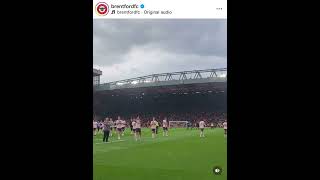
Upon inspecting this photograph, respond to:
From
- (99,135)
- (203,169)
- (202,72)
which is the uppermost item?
(202,72)

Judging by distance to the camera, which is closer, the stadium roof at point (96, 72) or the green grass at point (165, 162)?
the green grass at point (165, 162)

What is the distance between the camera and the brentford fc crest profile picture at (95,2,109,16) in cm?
562

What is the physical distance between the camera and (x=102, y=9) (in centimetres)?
563

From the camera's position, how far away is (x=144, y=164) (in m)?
5.92

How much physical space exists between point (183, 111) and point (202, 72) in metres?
1.28

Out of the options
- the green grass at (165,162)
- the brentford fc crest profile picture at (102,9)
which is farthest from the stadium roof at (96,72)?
the green grass at (165,162)

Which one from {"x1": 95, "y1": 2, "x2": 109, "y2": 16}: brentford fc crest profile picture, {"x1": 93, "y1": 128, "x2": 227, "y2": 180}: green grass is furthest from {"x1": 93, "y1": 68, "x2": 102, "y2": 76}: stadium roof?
{"x1": 93, "y1": 128, "x2": 227, "y2": 180}: green grass

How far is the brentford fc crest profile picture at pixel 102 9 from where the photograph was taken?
5.62 m

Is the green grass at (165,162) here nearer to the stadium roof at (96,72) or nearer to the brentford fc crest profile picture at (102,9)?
the stadium roof at (96,72)

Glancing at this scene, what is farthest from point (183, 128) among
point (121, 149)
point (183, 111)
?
point (121, 149)

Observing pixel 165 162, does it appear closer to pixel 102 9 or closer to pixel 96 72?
pixel 96 72
